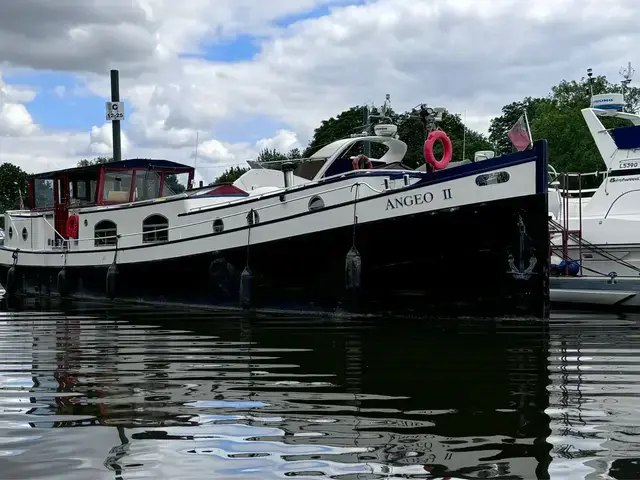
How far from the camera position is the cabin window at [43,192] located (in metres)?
18.6

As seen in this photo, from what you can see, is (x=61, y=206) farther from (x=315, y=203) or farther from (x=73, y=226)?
(x=315, y=203)

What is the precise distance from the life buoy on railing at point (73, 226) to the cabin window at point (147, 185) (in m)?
1.43

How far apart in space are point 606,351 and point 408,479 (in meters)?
5.53

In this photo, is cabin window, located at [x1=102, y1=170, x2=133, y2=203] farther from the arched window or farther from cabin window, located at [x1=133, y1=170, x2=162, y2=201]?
the arched window

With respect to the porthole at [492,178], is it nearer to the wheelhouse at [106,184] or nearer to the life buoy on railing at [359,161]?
the life buoy on railing at [359,161]

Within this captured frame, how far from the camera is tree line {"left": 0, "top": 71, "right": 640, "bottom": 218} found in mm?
41688

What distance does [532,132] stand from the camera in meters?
47.8

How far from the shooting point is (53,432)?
5.39 m

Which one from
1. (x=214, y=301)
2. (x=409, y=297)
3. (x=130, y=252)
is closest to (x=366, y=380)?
(x=409, y=297)

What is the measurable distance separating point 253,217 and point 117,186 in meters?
5.30

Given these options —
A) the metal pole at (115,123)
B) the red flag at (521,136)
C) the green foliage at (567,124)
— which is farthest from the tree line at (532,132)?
the red flag at (521,136)

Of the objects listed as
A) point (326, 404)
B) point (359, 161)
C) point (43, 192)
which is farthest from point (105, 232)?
point (326, 404)

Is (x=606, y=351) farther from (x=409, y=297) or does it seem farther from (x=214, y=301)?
(x=214, y=301)

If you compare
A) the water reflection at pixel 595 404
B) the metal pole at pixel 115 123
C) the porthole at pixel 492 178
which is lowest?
the water reflection at pixel 595 404
